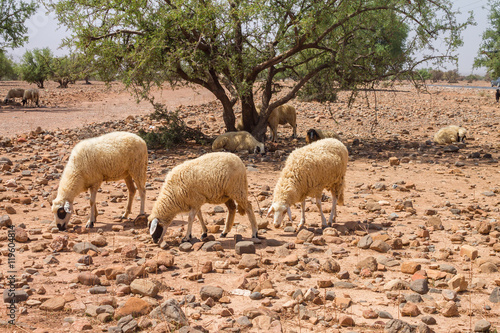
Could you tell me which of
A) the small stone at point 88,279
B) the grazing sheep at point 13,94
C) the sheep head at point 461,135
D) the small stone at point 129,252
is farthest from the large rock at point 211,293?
the grazing sheep at point 13,94

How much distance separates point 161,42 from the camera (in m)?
14.1

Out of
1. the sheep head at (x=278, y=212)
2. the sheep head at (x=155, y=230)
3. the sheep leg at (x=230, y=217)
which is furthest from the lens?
the sheep head at (x=278, y=212)

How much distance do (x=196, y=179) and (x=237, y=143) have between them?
8.40m

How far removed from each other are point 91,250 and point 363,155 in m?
10.5

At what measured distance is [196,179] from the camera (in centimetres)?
752

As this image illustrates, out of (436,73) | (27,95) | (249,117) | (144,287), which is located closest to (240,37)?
(249,117)

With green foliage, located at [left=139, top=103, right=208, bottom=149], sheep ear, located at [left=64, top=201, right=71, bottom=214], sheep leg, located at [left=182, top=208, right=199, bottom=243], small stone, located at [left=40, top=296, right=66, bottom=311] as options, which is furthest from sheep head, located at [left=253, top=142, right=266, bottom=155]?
small stone, located at [left=40, top=296, right=66, bottom=311]

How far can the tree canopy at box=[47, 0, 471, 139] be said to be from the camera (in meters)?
14.2

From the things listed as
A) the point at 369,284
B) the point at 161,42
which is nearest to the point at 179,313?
the point at 369,284

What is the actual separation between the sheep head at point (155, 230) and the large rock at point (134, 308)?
2.42m

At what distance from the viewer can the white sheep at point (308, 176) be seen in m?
8.21

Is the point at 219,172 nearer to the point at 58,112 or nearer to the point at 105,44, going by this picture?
the point at 105,44

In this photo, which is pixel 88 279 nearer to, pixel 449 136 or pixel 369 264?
pixel 369 264

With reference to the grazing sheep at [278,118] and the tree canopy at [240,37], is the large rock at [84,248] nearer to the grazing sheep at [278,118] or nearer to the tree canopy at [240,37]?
the tree canopy at [240,37]
